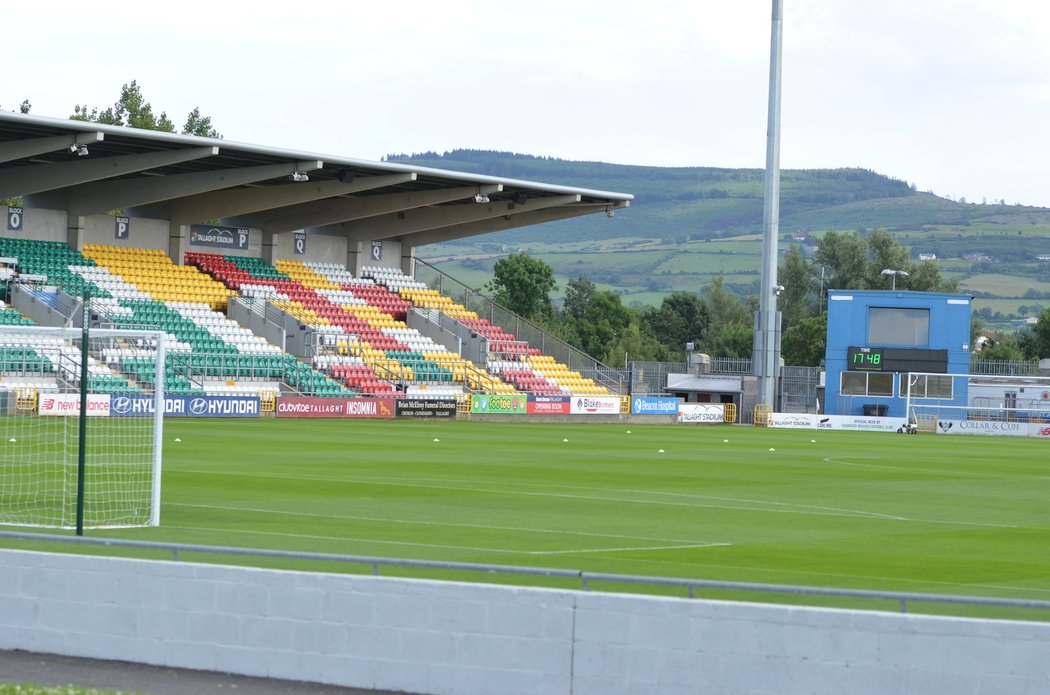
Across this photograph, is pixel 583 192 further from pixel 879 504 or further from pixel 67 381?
pixel 879 504

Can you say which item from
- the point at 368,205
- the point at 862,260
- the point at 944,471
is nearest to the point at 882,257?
the point at 862,260

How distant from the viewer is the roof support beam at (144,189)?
162ft

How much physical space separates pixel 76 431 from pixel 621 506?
12.3 m

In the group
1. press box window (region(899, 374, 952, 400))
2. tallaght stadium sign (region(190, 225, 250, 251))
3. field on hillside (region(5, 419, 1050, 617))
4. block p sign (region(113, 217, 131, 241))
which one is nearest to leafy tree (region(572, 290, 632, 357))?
press box window (region(899, 374, 952, 400))

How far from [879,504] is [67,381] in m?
17.4

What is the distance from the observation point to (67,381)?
31.5 meters

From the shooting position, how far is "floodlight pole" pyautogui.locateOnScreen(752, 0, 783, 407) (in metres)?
60.4

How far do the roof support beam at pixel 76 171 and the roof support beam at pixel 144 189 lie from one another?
8.24 ft

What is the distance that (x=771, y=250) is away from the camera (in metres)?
62.0

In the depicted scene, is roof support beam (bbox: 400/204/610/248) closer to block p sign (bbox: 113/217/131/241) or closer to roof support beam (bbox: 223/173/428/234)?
roof support beam (bbox: 223/173/428/234)

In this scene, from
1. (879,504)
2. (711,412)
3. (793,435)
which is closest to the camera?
(879,504)

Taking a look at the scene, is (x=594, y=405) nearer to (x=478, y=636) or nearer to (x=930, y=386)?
(x=930, y=386)

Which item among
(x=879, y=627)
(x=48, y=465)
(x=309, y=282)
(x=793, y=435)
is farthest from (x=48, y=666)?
(x=309, y=282)

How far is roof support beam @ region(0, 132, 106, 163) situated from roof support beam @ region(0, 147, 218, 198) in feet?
10.2
